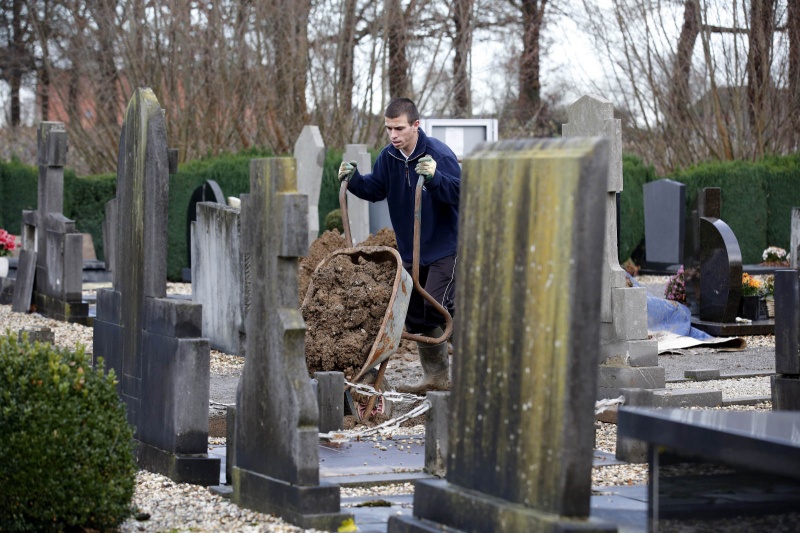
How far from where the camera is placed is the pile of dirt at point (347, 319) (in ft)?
23.8

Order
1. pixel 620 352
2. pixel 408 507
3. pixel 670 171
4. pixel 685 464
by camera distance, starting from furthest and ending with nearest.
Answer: pixel 670 171
pixel 620 352
pixel 408 507
pixel 685 464

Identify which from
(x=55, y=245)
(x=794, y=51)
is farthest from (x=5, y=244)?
(x=794, y=51)

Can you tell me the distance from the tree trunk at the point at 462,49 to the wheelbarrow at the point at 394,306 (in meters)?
14.9

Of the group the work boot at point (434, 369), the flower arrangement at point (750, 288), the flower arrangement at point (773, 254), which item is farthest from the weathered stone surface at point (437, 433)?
the flower arrangement at point (773, 254)

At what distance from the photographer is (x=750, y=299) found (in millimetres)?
12609

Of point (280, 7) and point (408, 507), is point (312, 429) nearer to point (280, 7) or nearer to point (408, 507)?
point (408, 507)

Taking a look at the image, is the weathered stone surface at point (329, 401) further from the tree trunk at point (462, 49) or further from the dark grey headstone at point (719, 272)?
the tree trunk at point (462, 49)

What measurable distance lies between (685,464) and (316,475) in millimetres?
1577

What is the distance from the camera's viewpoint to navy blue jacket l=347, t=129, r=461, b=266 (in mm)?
7789

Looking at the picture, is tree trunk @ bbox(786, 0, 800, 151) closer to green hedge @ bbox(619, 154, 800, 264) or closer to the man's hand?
green hedge @ bbox(619, 154, 800, 264)

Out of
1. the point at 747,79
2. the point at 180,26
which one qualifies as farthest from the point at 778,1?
the point at 180,26

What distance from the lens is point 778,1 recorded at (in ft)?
68.4

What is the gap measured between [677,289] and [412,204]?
661cm

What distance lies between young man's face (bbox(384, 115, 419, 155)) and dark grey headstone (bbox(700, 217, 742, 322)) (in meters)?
5.60
